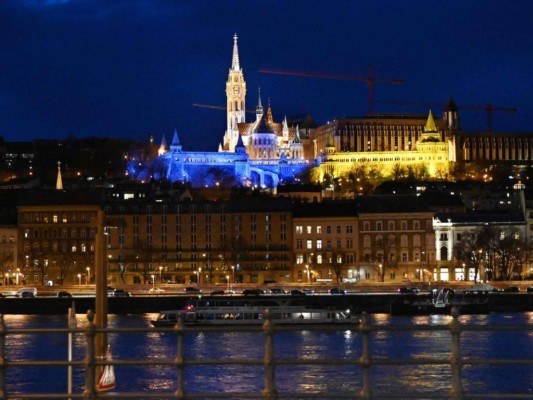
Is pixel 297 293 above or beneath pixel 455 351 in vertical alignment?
beneath

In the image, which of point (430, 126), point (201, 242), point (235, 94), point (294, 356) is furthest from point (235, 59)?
point (294, 356)

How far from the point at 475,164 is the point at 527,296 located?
253 feet

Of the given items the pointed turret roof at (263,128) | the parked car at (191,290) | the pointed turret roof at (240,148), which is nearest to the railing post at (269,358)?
the parked car at (191,290)

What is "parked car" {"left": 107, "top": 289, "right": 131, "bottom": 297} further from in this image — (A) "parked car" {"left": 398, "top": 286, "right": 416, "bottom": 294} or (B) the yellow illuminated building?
(B) the yellow illuminated building

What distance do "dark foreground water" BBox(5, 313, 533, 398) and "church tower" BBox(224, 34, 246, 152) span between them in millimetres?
110226

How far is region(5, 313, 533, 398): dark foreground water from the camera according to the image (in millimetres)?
26781

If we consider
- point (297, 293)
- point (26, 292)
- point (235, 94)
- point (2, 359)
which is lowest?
point (297, 293)

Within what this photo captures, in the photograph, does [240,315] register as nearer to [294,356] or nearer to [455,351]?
[294,356]

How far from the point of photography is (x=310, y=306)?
5525 cm

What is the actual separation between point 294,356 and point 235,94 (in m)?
132

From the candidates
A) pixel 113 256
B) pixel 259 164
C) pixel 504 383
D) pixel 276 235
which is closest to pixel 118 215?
pixel 113 256

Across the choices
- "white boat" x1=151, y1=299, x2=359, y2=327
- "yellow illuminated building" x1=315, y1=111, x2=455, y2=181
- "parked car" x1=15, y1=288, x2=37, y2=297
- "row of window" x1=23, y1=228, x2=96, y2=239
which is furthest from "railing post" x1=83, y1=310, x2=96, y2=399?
"yellow illuminated building" x1=315, y1=111, x2=455, y2=181

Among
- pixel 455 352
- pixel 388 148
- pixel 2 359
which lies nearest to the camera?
pixel 455 352

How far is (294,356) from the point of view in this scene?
34656 mm
